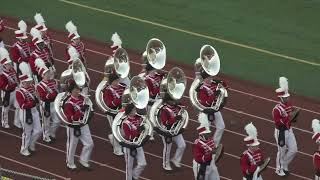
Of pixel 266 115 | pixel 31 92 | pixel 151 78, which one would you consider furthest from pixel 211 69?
pixel 31 92

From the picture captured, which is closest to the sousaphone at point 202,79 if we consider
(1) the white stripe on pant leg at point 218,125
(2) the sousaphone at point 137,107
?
(1) the white stripe on pant leg at point 218,125

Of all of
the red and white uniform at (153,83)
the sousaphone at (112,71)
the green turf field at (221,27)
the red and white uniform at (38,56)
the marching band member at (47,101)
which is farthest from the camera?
the green turf field at (221,27)

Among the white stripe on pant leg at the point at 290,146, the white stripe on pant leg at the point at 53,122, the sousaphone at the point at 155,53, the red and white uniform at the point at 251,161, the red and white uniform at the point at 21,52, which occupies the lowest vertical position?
the white stripe on pant leg at the point at 53,122

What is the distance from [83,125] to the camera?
40.4 ft

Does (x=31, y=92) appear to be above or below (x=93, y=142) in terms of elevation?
above

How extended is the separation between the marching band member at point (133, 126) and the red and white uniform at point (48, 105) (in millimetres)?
1699

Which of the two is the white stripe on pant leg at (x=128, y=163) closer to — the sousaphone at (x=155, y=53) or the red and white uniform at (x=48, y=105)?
the red and white uniform at (x=48, y=105)

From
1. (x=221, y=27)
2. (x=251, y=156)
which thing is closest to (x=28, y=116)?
(x=251, y=156)

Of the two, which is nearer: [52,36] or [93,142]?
[93,142]

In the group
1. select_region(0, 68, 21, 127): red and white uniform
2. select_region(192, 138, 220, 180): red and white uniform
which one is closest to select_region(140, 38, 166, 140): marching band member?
select_region(192, 138, 220, 180): red and white uniform

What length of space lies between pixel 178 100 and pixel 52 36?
6.83 metres

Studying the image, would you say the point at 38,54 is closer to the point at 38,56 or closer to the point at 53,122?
the point at 38,56

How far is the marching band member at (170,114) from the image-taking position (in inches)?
481

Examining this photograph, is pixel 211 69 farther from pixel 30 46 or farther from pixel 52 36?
pixel 52 36
